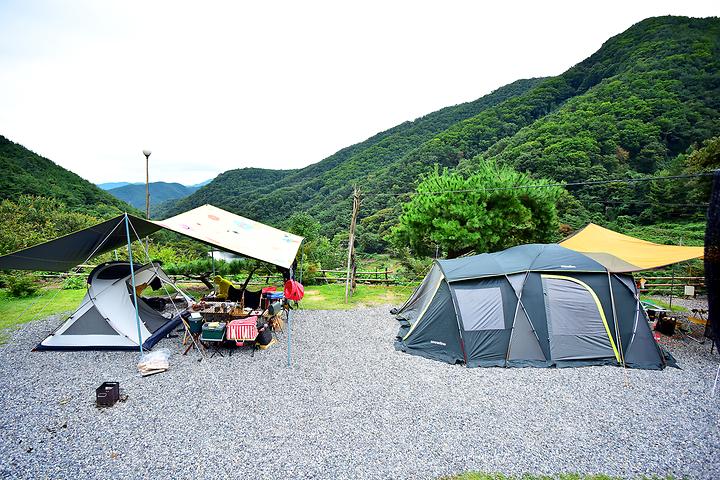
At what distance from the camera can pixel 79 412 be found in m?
4.84

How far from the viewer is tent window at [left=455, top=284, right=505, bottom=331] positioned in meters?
6.71

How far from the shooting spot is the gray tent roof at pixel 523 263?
6.96 m

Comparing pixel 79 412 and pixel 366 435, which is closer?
pixel 366 435

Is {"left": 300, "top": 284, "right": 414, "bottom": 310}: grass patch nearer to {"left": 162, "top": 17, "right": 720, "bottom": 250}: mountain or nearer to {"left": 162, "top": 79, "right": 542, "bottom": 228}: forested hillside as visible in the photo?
{"left": 162, "top": 17, "right": 720, "bottom": 250}: mountain

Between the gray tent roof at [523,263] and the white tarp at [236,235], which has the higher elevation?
the white tarp at [236,235]

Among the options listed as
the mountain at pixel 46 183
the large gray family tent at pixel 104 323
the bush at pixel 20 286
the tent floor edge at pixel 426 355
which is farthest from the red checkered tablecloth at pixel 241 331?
the mountain at pixel 46 183

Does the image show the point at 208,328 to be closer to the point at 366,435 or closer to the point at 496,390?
the point at 366,435

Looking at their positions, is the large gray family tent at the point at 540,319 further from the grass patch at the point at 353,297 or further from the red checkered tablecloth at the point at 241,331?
the grass patch at the point at 353,297

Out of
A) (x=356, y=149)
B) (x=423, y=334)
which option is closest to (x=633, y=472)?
(x=423, y=334)

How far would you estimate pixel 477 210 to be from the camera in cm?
1123

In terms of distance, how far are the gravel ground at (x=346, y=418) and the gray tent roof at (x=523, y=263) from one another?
1909 mm

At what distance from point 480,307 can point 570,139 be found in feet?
80.7

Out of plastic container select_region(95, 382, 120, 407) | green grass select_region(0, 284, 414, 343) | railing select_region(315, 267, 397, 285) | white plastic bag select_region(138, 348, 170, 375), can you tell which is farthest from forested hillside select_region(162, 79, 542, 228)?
plastic container select_region(95, 382, 120, 407)

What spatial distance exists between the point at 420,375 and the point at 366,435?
1.95m
